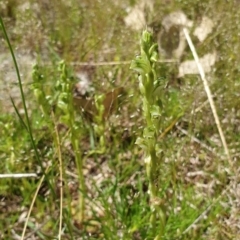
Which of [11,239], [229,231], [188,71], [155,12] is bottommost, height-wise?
[11,239]

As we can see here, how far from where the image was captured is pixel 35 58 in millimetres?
2744

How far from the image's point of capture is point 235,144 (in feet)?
6.81

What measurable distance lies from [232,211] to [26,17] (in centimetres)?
163

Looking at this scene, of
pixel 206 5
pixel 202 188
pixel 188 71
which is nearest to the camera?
pixel 202 188

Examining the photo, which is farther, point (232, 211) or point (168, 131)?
point (168, 131)

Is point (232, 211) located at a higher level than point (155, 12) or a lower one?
lower

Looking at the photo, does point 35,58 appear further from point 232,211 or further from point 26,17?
point 232,211

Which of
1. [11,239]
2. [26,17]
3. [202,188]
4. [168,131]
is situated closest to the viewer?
[11,239]

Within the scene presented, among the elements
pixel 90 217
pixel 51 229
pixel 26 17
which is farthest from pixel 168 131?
pixel 26 17

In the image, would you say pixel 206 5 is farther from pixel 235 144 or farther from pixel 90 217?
pixel 90 217

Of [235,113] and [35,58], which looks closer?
[235,113]

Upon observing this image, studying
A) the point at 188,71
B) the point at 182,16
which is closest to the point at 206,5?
the point at 182,16

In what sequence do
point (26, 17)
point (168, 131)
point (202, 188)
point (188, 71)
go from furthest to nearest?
1. point (26, 17)
2. point (188, 71)
3. point (168, 131)
4. point (202, 188)

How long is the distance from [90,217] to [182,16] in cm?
120
